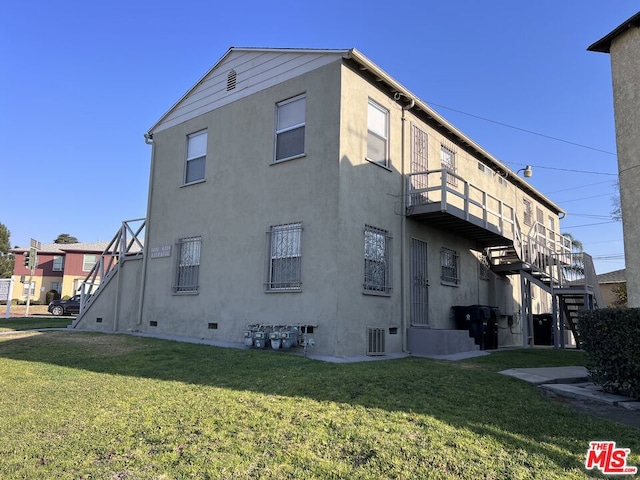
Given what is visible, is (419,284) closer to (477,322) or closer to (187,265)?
(477,322)

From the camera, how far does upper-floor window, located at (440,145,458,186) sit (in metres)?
14.2

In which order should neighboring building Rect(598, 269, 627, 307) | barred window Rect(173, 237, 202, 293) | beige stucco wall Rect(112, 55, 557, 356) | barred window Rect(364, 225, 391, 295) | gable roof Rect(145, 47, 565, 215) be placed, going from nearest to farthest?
1. beige stucco wall Rect(112, 55, 557, 356)
2. barred window Rect(364, 225, 391, 295)
3. gable roof Rect(145, 47, 565, 215)
4. barred window Rect(173, 237, 202, 293)
5. neighboring building Rect(598, 269, 627, 307)

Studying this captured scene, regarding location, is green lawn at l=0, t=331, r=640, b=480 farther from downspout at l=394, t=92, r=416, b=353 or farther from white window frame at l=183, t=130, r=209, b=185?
white window frame at l=183, t=130, r=209, b=185

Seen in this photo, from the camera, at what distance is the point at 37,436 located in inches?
161

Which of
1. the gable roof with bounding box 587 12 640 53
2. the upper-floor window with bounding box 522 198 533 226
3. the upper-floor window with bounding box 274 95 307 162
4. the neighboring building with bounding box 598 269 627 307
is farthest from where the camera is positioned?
the neighboring building with bounding box 598 269 627 307

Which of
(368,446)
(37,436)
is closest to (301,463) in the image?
(368,446)

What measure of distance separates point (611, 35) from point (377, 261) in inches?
288

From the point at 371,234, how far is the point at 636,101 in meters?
6.25

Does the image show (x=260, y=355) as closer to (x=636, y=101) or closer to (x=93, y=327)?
(x=93, y=327)

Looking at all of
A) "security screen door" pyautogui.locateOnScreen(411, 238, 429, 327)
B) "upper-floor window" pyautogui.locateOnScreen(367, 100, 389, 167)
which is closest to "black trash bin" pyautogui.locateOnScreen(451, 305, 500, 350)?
"security screen door" pyautogui.locateOnScreen(411, 238, 429, 327)

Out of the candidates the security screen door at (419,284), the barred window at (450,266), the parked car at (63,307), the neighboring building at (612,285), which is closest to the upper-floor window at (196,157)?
the security screen door at (419,284)

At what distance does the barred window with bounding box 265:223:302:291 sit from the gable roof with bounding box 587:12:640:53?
8.04m

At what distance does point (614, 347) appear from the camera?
21.1 feet

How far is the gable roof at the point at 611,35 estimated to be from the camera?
10055mm
